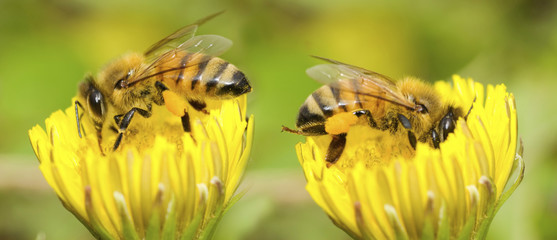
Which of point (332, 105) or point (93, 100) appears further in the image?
point (93, 100)

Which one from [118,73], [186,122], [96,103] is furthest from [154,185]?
[118,73]

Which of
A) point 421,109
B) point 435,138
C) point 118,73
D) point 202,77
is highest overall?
point 118,73

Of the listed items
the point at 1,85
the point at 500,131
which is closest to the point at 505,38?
the point at 500,131

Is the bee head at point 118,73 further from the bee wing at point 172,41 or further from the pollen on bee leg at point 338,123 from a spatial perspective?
the pollen on bee leg at point 338,123

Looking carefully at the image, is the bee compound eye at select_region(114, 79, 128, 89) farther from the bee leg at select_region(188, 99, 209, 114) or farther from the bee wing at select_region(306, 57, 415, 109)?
the bee wing at select_region(306, 57, 415, 109)

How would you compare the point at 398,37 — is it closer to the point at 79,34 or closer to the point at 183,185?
the point at 79,34

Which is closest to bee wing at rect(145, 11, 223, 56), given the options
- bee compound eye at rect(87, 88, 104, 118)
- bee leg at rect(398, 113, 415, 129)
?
bee compound eye at rect(87, 88, 104, 118)

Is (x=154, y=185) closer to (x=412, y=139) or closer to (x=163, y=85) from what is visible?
(x=163, y=85)
